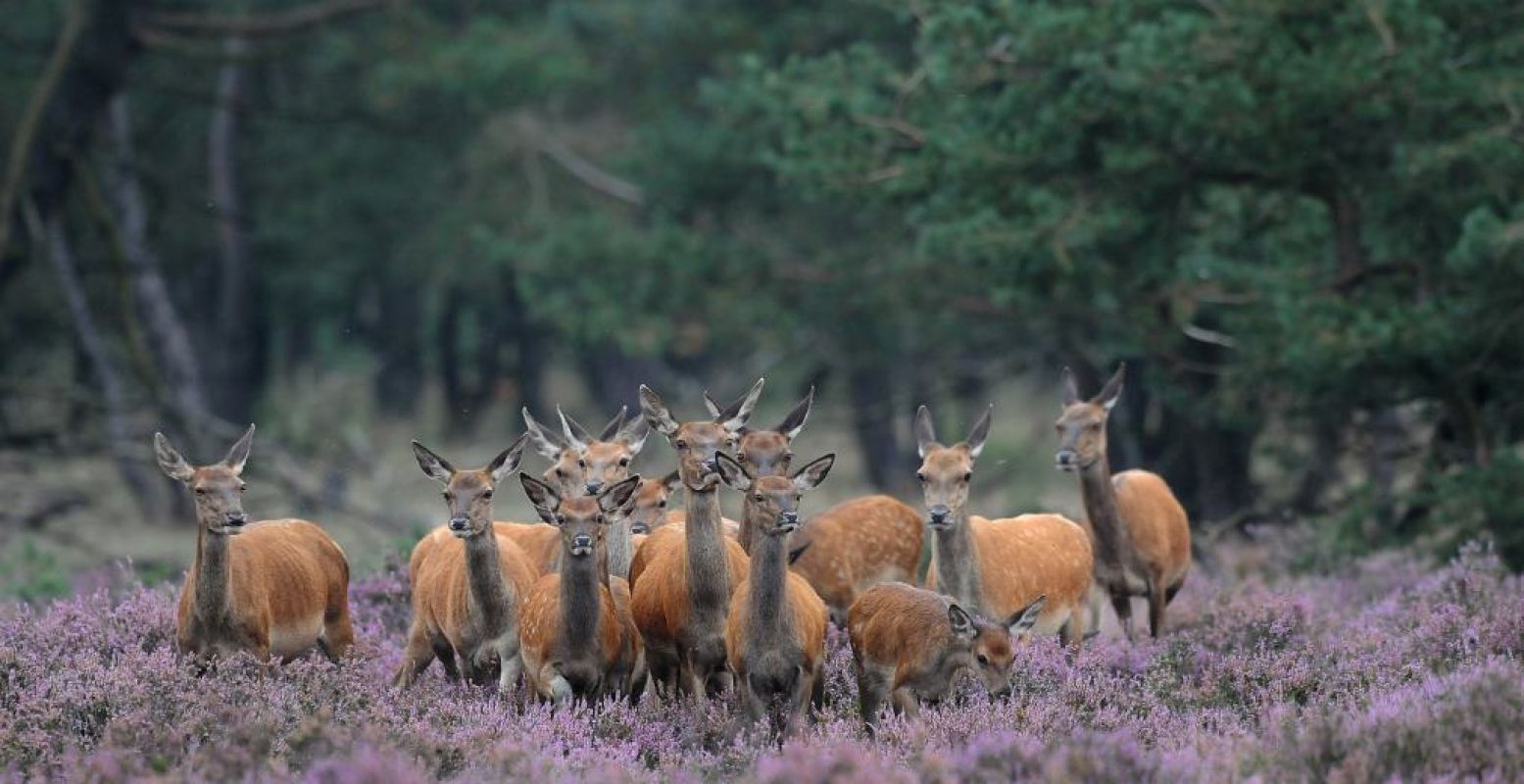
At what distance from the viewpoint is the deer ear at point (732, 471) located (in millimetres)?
10445

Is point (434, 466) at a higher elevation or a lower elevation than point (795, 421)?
lower

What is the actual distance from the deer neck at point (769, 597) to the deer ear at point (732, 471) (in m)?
0.46

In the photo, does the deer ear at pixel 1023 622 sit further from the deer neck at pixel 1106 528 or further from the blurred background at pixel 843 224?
the blurred background at pixel 843 224

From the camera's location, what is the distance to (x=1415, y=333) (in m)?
15.8

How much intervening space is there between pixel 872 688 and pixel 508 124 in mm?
25903

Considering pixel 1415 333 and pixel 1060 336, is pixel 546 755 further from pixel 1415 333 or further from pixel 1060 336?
pixel 1060 336

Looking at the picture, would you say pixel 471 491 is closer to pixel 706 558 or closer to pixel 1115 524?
pixel 706 558

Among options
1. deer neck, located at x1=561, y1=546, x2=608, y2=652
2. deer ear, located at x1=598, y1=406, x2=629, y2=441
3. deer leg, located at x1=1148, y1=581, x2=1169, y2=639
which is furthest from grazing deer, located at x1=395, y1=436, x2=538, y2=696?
deer leg, located at x1=1148, y1=581, x2=1169, y2=639

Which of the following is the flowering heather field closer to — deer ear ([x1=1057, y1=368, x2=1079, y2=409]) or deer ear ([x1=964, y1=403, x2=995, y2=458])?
deer ear ([x1=964, y1=403, x2=995, y2=458])

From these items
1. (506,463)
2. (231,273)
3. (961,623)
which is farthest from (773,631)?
(231,273)

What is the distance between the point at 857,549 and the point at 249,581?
412cm

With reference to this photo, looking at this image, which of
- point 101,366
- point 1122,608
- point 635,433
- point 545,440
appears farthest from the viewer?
point 101,366

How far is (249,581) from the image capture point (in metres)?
11.2

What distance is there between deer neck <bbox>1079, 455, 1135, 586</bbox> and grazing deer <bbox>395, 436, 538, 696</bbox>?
410cm
